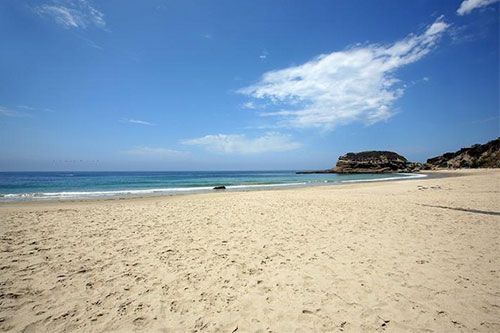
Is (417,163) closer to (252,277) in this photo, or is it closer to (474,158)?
(474,158)

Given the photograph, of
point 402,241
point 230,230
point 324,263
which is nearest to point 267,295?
point 324,263

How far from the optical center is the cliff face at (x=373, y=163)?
3832 inches

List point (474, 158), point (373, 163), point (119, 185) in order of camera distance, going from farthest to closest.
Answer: point (373, 163), point (474, 158), point (119, 185)

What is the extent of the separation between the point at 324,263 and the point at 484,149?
3813 inches

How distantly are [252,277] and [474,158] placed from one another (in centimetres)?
9712

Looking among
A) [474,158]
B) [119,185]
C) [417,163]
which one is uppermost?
[474,158]

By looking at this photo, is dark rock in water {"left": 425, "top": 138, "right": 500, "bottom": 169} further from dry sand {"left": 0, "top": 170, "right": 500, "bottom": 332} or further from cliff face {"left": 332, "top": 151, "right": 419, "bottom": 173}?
dry sand {"left": 0, "top": 170, "right": 500, "bottom": 332}

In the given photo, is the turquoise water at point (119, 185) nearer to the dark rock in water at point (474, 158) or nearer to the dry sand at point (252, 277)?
the dry sand at point (252, 277)

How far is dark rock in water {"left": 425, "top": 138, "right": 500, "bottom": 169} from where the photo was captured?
6762cm

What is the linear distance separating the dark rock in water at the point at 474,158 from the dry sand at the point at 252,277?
82.2 metres

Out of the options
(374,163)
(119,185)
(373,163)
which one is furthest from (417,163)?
(119,185)

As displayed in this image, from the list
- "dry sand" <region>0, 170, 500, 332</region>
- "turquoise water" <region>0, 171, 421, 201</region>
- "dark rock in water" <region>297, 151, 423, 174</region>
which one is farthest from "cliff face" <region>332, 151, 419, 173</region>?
"dry sand" <region>0, 170, 500, 332</region>

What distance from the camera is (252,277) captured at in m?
5.15

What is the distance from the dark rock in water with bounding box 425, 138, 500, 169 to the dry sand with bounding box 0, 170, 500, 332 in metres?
82.2
